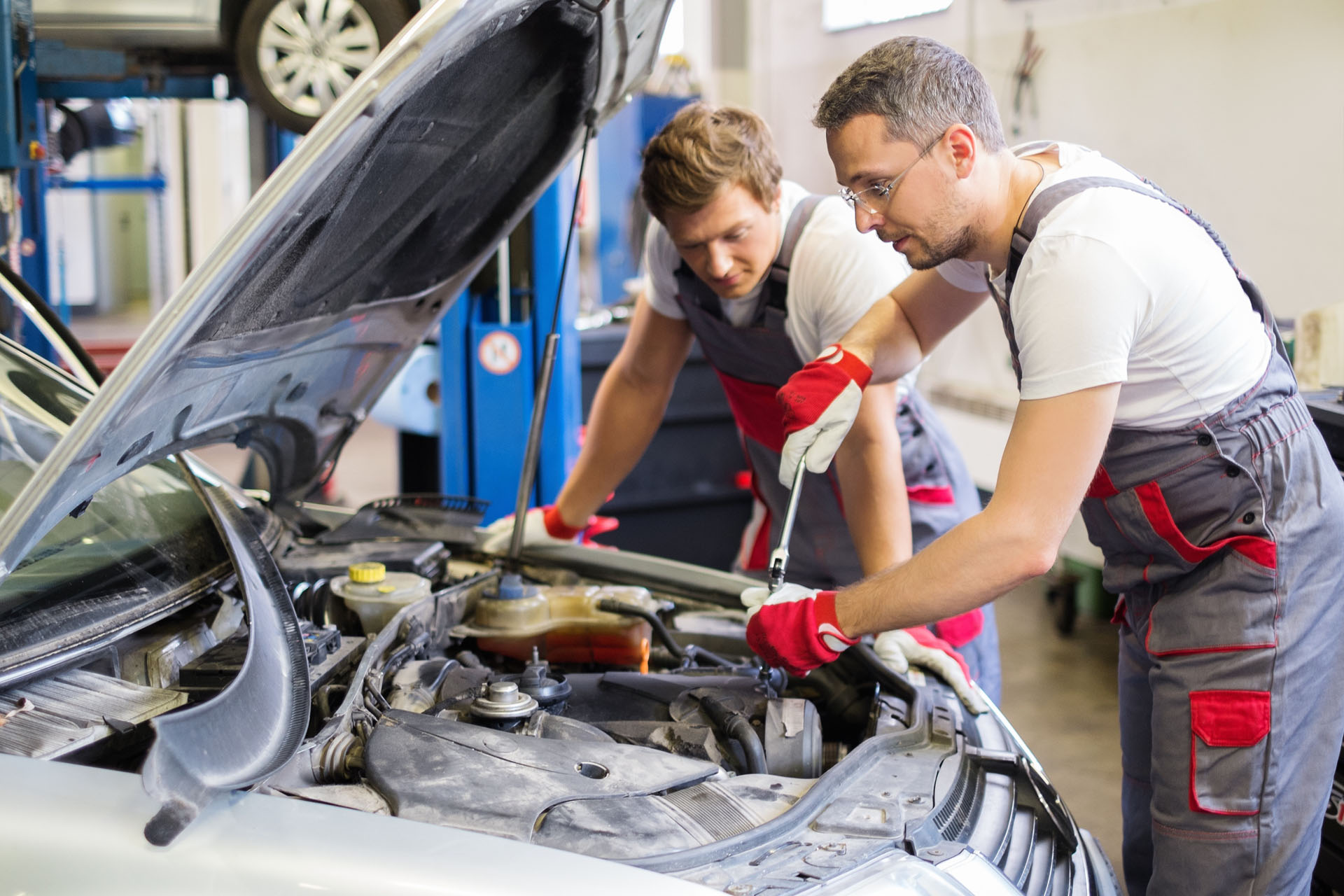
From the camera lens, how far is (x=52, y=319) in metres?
1.90

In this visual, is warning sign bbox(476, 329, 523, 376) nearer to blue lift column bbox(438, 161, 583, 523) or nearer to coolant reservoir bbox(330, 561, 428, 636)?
blue lift column bbox(438, 161, 583, 523)

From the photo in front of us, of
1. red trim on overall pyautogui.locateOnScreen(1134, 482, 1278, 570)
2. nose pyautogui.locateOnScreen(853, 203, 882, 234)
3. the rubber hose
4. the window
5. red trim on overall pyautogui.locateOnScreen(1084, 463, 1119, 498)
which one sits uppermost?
the window

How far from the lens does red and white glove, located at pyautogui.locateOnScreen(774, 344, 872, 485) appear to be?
182 centimetres

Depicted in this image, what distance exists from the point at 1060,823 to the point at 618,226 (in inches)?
244

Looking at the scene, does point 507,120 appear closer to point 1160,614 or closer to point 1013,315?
point 1013,315

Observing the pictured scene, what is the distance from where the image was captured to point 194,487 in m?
1.81

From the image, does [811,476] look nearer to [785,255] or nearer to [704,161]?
[785,255]

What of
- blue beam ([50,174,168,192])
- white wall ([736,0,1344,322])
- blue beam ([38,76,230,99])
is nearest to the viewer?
white wall ([736,0,1344,322])

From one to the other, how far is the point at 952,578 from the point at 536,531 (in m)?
1.20

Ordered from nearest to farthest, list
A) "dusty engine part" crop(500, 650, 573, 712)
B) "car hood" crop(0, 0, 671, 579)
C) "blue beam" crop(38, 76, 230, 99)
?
"car hood" crop(0, 0, 671, 579) → "dusty engine part" crop(500, 650, 573, 712) → "blue beam" crop(38, 76, 230, 99)

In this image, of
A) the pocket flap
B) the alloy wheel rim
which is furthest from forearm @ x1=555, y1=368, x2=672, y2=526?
the alloy wheel rim

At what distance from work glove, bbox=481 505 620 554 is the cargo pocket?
4.11 ft

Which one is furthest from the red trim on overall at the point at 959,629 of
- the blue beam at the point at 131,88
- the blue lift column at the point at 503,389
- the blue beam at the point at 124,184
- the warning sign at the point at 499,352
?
the blue beam at the point at 124,184

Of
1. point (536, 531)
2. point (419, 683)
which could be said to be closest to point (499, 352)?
point (536, 531)
